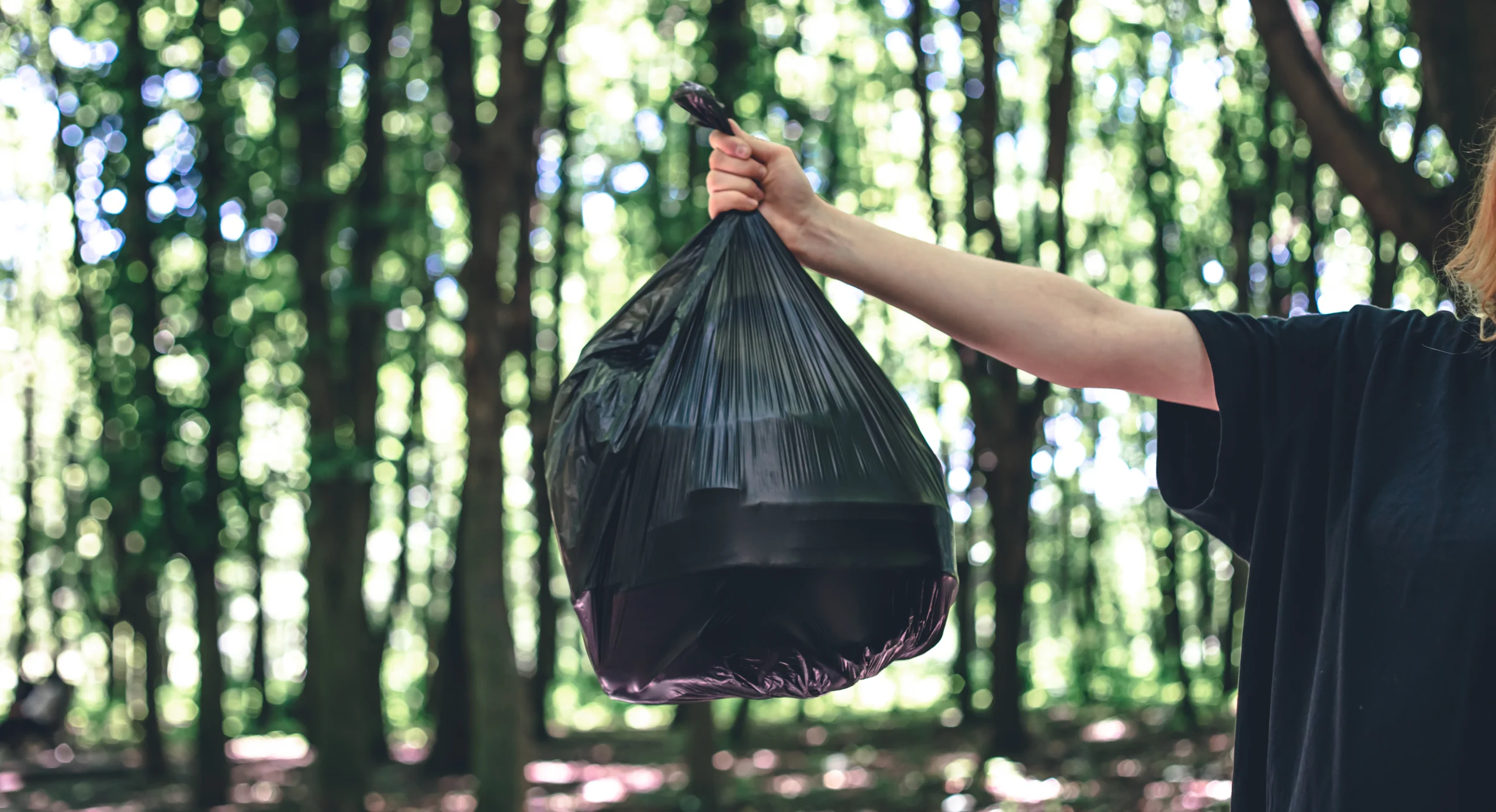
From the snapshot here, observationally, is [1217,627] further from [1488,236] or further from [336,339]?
[1488,236]

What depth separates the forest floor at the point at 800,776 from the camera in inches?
366

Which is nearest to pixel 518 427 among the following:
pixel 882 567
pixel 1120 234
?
pixel 1120 234

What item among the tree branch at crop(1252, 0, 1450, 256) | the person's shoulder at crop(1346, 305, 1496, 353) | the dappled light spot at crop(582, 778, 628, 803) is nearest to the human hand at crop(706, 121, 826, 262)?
the person's shoulder at crop(1346, 305, 1496, 353)

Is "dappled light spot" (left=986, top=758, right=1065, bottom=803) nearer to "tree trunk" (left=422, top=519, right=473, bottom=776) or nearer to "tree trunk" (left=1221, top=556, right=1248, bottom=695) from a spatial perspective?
"tree trunk" (left=1221, top=556, right=1248, bottom=695)

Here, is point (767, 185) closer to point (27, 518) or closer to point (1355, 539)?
point (1355, 539)

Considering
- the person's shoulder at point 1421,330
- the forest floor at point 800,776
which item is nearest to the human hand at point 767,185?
the person's shoulder at point 1421,330

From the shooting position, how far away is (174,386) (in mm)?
8352

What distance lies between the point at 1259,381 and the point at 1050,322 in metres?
0.27

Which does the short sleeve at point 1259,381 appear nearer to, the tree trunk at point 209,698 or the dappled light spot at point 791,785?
the tree trunk at point 209,698

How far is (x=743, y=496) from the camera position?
5.35 ft

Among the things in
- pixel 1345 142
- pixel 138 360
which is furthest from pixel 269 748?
pixel 1345 142

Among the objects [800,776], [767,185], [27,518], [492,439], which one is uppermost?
[767,185]

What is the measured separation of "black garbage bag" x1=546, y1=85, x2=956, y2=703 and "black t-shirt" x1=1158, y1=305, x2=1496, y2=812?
1.32 ft

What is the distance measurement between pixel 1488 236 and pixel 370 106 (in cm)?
725
